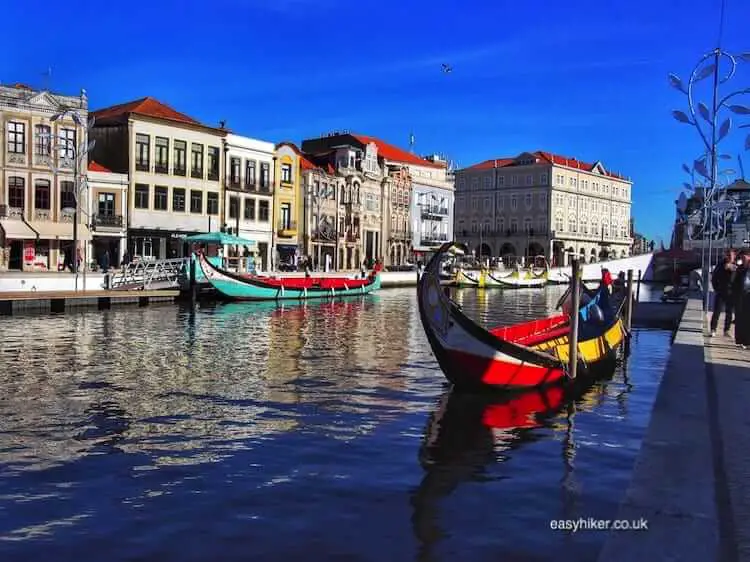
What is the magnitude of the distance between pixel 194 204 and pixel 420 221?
3271 centimetres

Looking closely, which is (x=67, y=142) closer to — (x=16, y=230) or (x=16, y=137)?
(x=16, y=137)

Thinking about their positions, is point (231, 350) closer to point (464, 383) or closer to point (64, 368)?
point (64, 368)

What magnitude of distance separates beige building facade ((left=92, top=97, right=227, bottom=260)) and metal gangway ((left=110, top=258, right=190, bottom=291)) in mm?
8781

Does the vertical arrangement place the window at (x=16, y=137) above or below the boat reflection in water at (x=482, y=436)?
above

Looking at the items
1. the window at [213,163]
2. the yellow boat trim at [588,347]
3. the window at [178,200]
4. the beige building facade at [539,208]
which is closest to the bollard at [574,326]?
the yellow boat trim at [588,347]

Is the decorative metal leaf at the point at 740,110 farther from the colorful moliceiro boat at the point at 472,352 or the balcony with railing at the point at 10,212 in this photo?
the balcony with railing at the point at 10,212

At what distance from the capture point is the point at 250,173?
54.7 metres

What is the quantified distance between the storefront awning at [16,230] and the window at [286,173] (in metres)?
22.1

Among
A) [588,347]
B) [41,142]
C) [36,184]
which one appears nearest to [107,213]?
[36,184]

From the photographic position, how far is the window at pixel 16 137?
4028 centimetres

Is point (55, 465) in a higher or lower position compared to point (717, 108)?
lower

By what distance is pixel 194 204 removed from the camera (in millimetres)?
50344

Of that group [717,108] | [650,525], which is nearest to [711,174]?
[717,108]

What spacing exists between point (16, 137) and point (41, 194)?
3.30 meters
